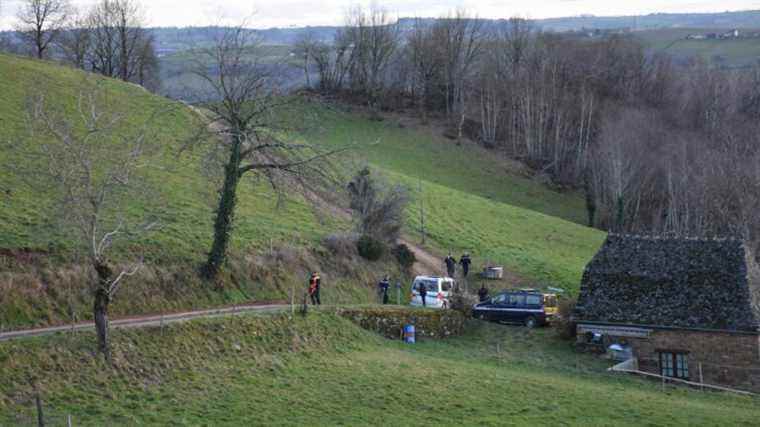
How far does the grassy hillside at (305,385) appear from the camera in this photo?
2397 centimetres

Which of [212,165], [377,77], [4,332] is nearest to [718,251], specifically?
[212,165]

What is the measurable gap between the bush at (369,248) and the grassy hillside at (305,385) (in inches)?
484

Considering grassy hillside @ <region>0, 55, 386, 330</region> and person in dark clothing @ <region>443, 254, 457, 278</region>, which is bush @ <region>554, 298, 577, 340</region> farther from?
person in dark clothing @ <region>443, 254, 457, 278</region>

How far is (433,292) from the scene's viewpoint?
43.4 m

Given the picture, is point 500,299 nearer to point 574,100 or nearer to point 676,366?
point 676,366

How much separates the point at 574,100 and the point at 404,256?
58.4 metres

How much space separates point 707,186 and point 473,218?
1723cm

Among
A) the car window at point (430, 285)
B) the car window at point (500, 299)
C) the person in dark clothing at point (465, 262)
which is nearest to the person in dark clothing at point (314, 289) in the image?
the car window at point (430, 285)

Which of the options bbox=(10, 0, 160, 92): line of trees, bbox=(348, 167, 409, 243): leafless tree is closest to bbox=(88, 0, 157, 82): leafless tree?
bbox=(10, 0, 160, 92): line of trees

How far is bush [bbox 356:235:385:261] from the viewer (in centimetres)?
4706

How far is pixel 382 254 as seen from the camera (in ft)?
157

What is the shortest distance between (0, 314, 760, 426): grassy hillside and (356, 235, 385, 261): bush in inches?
484

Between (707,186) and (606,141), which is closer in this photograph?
(707,186)

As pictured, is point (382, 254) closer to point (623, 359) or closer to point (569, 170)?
point (623, 359)
